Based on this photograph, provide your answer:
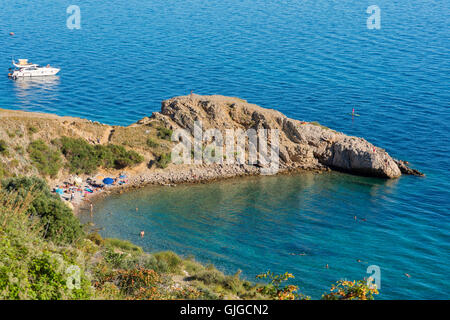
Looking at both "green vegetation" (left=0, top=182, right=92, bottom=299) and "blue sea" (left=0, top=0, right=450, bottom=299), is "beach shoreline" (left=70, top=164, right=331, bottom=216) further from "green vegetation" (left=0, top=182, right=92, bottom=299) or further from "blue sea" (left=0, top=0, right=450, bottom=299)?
"green vegetation" (left=0, top=182, right=92, bottom=299)

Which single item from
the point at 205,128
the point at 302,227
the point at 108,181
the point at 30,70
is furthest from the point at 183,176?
the point at 30,70

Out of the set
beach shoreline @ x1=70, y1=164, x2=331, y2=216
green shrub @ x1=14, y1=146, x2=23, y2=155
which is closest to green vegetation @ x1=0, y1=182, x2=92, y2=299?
beach shoreline @ x1=70, y1=164, x2=331, y2=216

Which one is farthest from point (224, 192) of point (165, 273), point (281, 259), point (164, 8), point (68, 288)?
point (164, 8)

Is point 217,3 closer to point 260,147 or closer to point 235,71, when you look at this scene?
point 235,71

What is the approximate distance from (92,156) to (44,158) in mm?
6105

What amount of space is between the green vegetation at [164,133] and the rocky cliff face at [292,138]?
1232mm

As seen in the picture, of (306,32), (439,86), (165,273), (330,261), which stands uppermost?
(306,32)

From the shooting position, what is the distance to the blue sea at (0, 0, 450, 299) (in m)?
51.0

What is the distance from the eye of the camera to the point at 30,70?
11294 cm

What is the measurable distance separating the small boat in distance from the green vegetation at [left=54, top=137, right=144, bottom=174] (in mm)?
54976

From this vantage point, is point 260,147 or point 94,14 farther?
point 94,14

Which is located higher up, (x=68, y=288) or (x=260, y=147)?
(x=68, y=288)

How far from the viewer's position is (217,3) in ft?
599
